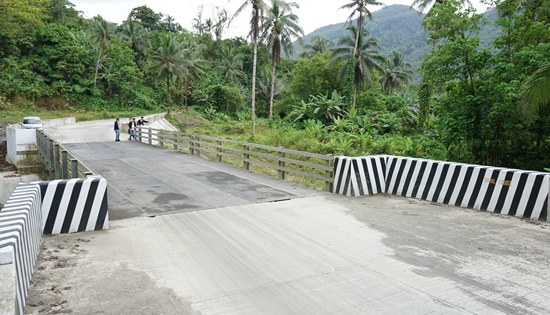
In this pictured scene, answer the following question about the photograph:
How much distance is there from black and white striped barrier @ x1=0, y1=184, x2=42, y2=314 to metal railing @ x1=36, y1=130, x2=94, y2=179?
5.60ft

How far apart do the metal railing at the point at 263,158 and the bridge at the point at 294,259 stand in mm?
1267

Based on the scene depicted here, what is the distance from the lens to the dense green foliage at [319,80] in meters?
11.5

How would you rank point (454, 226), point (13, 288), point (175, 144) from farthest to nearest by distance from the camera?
point (175, 144), point (454, 226), point (13, 288)

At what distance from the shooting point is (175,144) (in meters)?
20.9

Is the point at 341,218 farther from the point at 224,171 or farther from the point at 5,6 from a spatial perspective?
the point at 5,6

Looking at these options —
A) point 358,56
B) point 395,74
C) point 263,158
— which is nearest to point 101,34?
point 358,56

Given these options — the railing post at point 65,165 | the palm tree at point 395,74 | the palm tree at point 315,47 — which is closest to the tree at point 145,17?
the palm tree at point 315,47

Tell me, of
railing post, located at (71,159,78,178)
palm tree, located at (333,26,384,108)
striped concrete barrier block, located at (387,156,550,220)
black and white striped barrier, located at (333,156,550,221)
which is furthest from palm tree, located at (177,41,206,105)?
striped concrete barrier block, located at (387,156,550,220)

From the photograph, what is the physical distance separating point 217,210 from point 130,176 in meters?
5.46

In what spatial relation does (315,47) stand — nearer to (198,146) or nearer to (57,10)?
(57,10)

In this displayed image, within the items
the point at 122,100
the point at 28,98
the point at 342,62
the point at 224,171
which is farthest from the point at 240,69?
the point at 224,171

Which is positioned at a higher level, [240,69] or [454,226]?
[240,69]

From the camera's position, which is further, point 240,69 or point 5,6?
point 240,69

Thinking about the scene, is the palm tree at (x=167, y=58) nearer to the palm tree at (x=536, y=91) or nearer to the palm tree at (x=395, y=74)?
the palm tree at (x=395, y=74)
